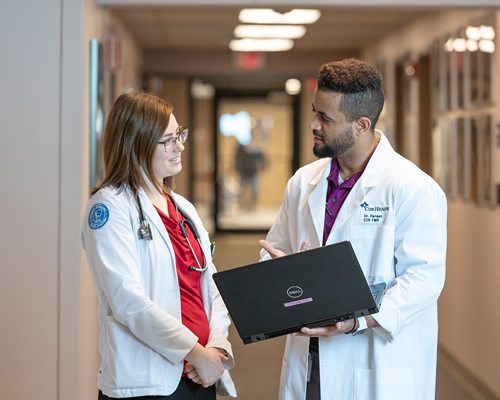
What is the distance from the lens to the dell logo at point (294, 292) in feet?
7.68

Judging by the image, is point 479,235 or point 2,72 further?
point 479,235

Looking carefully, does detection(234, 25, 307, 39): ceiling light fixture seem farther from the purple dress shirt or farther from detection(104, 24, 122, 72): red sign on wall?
the purple dress shirt

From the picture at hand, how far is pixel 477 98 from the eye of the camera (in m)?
5.78

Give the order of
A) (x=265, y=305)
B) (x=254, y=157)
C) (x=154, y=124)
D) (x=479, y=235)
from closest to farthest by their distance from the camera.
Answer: (x=265, y=305) < (x=154, y=124) < (x=479, y=235) < (x=254, y=157)

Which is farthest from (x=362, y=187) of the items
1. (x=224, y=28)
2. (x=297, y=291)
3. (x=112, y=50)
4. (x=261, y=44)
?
(x=261, y=44)

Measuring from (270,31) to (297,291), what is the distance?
7.55 m

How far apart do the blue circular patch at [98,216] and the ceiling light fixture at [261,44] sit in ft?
27.0

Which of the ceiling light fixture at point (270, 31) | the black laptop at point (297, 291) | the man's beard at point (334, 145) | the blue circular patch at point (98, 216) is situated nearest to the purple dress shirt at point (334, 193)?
the man's beard at point (334, 145)

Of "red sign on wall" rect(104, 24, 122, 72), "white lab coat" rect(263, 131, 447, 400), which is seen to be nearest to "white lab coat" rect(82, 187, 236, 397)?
"white lab coat" rect(263, 131, 447, 400)

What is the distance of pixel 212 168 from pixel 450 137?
9267mm

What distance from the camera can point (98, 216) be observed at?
241 cm

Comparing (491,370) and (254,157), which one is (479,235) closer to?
(491,370)

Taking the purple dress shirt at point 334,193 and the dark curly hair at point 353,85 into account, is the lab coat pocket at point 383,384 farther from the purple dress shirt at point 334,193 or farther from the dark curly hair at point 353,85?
the dark curly hair at point 353,85

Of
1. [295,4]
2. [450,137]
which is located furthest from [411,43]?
[295,4]
